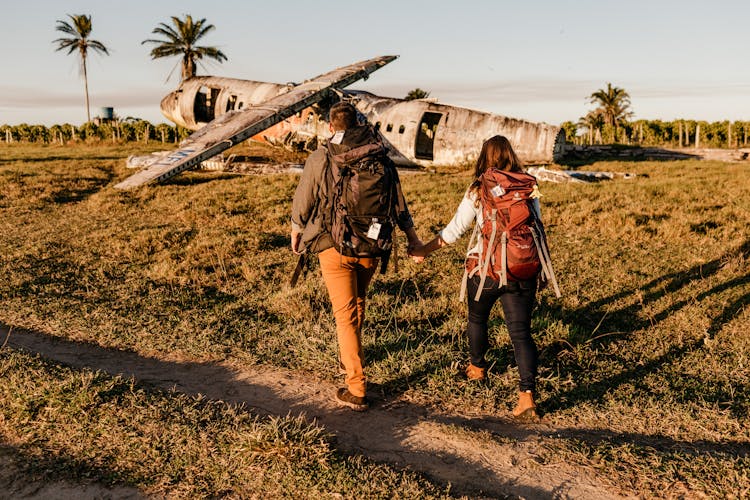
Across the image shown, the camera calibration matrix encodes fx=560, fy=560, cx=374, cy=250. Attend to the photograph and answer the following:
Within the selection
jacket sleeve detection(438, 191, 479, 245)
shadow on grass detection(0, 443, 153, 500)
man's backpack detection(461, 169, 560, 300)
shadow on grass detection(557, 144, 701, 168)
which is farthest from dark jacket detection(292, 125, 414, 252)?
shadow on grass detection(557, 144, 701, 168)

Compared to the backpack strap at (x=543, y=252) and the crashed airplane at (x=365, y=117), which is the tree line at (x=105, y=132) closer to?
the crashed airplane at (x=365, y=117)

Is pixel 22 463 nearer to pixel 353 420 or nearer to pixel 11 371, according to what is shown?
pixel 11 371

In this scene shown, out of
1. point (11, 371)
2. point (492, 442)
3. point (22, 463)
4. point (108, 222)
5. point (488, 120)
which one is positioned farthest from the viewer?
point (488, 120)

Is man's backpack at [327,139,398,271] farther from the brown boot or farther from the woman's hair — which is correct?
the brown boot

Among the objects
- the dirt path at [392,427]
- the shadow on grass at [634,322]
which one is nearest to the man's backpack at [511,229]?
the dirt path at [392,427]

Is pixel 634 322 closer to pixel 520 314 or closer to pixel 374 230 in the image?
pixel 520 314

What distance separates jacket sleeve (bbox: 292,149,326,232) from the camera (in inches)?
202

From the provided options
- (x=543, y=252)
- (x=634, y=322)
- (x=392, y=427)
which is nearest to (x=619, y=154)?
(x=634, y=322)

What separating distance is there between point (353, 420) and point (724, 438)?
335 centimetres

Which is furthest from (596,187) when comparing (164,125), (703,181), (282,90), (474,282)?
(164,125)

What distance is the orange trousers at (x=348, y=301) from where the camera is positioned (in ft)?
17.0

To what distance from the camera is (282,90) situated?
944 inches

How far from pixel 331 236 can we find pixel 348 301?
2.06ft

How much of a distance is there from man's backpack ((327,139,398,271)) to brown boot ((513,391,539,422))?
1.95 metres
